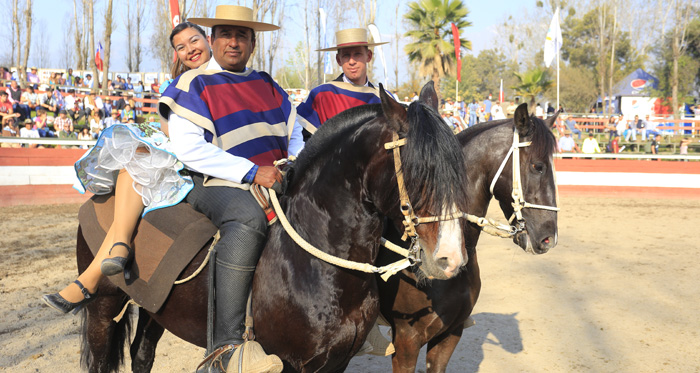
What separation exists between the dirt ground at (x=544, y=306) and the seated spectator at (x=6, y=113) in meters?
5.17

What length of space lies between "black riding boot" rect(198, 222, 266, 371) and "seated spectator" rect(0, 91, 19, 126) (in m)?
15.0

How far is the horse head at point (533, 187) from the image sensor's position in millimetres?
3703

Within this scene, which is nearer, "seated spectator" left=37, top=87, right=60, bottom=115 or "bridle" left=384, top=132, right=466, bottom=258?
"bridle" left=384, top=132, right=466, bottom=258

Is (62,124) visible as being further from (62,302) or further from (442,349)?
(442,349)

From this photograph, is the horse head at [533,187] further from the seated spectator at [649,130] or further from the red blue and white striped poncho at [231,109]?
the seated spectator at [649,130]

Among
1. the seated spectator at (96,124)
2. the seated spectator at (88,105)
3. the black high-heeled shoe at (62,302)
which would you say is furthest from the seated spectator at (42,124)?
the black high-heeled shoe at (62,302)

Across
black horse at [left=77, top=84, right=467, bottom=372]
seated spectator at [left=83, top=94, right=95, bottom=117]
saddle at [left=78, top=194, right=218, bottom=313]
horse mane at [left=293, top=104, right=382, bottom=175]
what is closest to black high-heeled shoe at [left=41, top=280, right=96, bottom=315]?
saddle at [left=78, top=194, right=218, bottom=313]

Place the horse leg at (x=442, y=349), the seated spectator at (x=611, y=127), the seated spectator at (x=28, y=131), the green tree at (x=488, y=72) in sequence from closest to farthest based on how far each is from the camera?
1. the horse leg at (x=442, y=349)
2. the seated spectator at (x=28, y=131)
3. the seated spectator at (x=611, y=127)
4. the green tree at (x=488, y=72)

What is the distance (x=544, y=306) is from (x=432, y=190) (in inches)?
197

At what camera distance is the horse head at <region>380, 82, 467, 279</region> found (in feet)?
7.72

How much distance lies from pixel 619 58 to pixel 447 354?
5932cm

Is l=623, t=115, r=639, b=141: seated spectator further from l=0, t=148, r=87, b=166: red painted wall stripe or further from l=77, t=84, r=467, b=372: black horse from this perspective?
l=77, t=84, r=467, b=372: black horse

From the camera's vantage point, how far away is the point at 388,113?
8.32 feet

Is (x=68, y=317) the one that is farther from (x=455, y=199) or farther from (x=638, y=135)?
(x=638, y=135)
